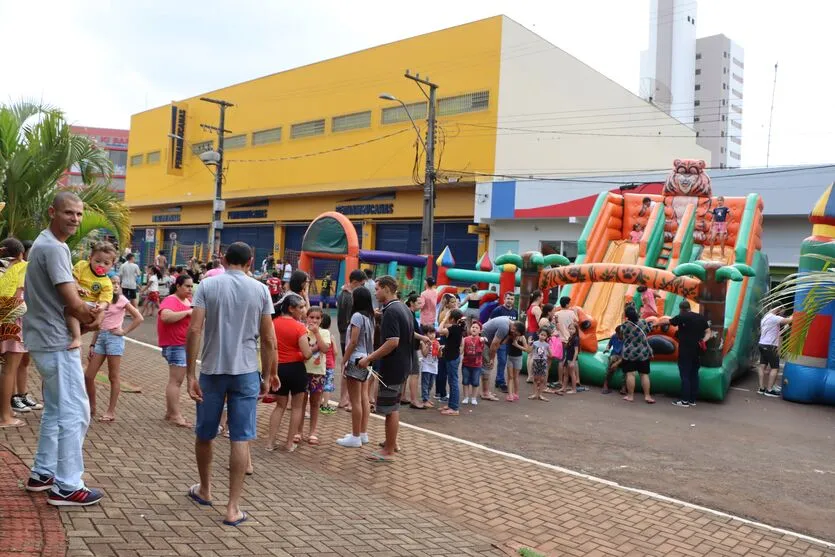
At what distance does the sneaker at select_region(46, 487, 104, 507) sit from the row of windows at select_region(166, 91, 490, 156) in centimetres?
2107

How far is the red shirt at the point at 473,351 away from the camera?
9.88 metres

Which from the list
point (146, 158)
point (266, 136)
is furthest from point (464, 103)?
point (146, 158)

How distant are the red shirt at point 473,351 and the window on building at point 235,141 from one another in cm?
→ 3277

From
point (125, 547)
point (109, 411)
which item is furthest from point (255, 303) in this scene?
point (109, 411)

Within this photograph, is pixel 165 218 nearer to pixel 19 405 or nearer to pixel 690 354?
pixel 690 354

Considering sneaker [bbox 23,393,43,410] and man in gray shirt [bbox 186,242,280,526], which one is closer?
man in gray shirt [bbox 186,242,280,526]

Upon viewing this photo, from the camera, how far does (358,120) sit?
3331 centimetres

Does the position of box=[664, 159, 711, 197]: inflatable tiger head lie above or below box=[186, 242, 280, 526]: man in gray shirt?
above

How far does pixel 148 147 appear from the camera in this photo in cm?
4769

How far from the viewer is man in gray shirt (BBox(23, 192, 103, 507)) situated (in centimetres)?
437

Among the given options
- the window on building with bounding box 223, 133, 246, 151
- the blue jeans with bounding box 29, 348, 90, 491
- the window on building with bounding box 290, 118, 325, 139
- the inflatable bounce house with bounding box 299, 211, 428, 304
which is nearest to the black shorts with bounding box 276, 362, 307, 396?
the blue jeans with bounding box 29, 348, 90, 491

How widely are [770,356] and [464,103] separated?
19293 millimetres

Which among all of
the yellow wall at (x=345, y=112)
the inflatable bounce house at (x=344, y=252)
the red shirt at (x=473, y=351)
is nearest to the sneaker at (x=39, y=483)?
the red shirt at (x=473, y=351)

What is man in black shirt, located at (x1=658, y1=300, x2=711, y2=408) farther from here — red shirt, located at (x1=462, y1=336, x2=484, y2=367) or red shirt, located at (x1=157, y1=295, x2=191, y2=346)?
red shirt, located at (x1=157, y1=295, x2=191, y2=346)
